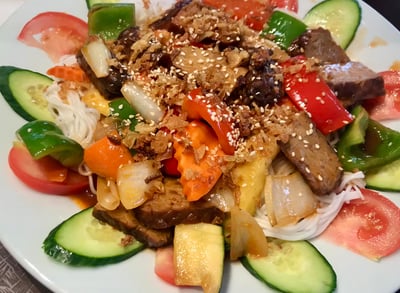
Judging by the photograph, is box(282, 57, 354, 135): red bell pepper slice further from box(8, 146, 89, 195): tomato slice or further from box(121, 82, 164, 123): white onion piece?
box(8, 146, 89, 195): tomato slice

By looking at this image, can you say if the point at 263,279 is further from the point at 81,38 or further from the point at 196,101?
the point at 81,38

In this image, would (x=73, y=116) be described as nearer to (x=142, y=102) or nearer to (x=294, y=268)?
(x=142, y=102)

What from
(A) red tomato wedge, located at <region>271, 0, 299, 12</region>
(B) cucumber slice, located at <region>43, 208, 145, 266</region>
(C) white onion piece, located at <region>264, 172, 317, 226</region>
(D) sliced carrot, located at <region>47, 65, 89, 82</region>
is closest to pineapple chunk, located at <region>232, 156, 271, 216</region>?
(C) white onion piece, located at <region>264, 172, 317, 226</region>

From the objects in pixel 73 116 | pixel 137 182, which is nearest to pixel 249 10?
pixel 73 116

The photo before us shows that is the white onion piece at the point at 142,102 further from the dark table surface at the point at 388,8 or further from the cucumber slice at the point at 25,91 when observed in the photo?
the dark table surface at the point at 388,8

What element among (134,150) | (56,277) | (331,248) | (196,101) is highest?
(196,101)

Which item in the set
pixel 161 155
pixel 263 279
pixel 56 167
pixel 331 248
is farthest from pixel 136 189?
pixel 331 248

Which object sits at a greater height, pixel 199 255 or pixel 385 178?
pixel 199 255
